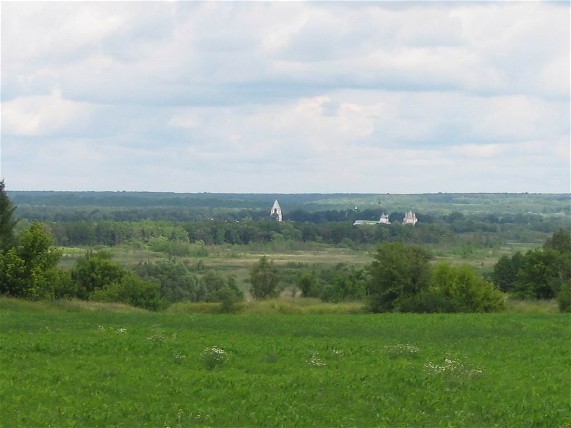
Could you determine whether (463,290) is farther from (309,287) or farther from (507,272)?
(309,287)

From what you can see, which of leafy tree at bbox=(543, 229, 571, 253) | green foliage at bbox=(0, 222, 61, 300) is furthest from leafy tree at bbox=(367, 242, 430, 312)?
leafy tree at bbox=(543, 229, 571, 253)

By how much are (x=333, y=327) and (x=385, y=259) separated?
19206mm

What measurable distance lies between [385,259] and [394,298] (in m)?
2.29

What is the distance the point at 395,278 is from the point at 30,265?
2025 cm

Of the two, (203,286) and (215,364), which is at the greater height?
(215,364)

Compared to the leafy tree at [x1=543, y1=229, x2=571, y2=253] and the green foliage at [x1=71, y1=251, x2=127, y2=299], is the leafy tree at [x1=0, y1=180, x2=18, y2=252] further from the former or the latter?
the leafy tree at [x1=543, y1=229, x2=571, y2=253]

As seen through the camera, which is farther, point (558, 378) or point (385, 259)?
point (385, 259)

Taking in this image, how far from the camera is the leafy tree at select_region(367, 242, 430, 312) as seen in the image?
163ft

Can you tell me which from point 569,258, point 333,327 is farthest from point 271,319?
point 569,258

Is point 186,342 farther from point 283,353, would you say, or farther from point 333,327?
point 333,327

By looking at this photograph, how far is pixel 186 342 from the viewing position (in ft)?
76.7

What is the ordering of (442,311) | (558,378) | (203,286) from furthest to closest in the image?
(203,286), (442,311), (558,378)

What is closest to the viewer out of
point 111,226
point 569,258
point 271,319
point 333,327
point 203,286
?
point 333,327

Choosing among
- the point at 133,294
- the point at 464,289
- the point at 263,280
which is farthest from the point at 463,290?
the point at 263,280
